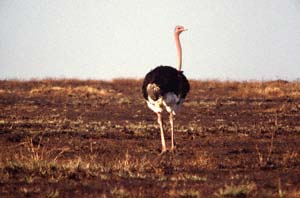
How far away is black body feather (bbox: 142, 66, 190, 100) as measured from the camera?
11883mm

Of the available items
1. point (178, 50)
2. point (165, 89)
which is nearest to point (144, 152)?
point (165, 89)

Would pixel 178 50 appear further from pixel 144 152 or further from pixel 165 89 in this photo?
pixel 144 152

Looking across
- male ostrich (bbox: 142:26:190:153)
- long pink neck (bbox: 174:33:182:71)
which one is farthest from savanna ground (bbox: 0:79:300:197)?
long pink neck (bbox: 174:33:182:71)

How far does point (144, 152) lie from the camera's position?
11.7 meters

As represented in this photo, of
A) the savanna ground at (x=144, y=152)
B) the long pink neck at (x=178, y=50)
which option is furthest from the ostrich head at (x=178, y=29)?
the savanna ground at (x=144, y=152)

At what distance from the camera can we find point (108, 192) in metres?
7.52

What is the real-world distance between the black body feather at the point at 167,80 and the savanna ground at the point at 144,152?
1.12m

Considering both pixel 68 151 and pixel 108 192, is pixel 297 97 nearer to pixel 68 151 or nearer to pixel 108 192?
pixel 68 151

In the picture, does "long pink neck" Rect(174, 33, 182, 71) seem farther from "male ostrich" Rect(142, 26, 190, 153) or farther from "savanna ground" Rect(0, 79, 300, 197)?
"savanna ground" Rect(0, 79, 300, 197)

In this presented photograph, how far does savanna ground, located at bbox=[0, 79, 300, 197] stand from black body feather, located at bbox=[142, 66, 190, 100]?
112 cm

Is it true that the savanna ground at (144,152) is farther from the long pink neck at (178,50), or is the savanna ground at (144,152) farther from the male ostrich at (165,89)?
the long pink neck at (178,50)

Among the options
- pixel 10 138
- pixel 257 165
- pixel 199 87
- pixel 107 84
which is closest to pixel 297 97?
pixel 199 87

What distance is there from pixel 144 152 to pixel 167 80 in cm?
140

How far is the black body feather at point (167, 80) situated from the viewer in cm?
1188
